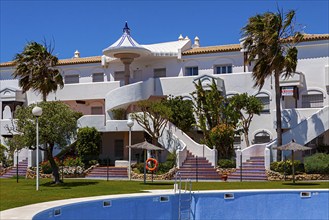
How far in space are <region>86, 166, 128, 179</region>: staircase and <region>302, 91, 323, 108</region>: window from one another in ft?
47.5

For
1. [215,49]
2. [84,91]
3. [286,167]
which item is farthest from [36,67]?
[286,167]

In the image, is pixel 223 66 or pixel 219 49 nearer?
pixel 219 49

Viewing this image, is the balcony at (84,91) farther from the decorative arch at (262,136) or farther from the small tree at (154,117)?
the decorative arch at (262,136)

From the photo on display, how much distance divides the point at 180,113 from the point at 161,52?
353 inches

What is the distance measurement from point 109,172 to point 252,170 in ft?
34.2

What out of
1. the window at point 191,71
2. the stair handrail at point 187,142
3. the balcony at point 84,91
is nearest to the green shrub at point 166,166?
the stair handrail at point 187,142

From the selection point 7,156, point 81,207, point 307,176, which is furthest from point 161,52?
point 81,207

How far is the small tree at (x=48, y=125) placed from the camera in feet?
93.8

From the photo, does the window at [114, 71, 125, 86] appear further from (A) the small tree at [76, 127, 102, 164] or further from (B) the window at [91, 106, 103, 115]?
(A) the small tree at [76, 127, 102, 164]

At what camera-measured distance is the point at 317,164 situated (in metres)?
32.4

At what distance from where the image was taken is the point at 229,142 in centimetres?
3700

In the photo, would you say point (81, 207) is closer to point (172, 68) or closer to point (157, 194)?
point (157, 194)

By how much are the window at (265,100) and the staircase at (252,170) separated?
567 cm

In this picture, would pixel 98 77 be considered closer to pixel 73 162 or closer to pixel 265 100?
pixel 73 162
